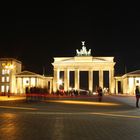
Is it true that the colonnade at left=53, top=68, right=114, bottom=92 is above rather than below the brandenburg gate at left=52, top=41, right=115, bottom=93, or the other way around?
below

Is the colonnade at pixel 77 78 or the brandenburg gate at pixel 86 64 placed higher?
the brandenburg gate at pixel 86 64

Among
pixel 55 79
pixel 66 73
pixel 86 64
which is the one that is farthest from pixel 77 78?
pixel 55 79

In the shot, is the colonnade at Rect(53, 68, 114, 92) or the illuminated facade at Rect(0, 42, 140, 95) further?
the colonnade at Rect(53, 68, 114, 92)

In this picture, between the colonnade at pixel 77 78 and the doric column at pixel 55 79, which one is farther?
the doric column at pixel 55 79

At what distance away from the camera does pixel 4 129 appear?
11.6 metres

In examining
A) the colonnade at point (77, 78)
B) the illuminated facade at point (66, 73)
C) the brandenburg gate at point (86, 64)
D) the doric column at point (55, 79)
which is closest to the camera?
the illuminated facade at point (66, 73)

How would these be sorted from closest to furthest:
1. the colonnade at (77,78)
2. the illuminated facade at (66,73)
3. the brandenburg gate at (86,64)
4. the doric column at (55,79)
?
the illuminated facade at (66,73), the brandenburg gate at (86,64), the colonnade at (77,78), the doric column at (55,79)

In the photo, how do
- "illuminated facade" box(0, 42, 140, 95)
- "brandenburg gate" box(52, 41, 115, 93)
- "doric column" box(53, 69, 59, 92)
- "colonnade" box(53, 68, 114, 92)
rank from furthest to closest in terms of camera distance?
"doric column" box(53, 69, 59, 92) → "colonnade" box(53, 68, 114, 92) → "brandenburg gate" box(52, 41, 115, 93) → "illuminated facade" box(0, 42, 140, 95)

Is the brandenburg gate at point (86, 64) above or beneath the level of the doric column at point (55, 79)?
above

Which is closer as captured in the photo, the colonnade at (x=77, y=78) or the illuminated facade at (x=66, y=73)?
the illuminated facade at (x=66, y=73)

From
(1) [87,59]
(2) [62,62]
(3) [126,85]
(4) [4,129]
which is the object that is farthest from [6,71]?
(4) [4,129]

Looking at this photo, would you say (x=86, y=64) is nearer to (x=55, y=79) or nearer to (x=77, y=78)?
(x=77, y=78)

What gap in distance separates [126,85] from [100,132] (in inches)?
3407

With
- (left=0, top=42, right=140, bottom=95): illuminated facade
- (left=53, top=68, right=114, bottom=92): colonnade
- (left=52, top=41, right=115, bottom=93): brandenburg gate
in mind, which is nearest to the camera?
(left=0, top=42, right=140, bottom=95): illuminated facade
